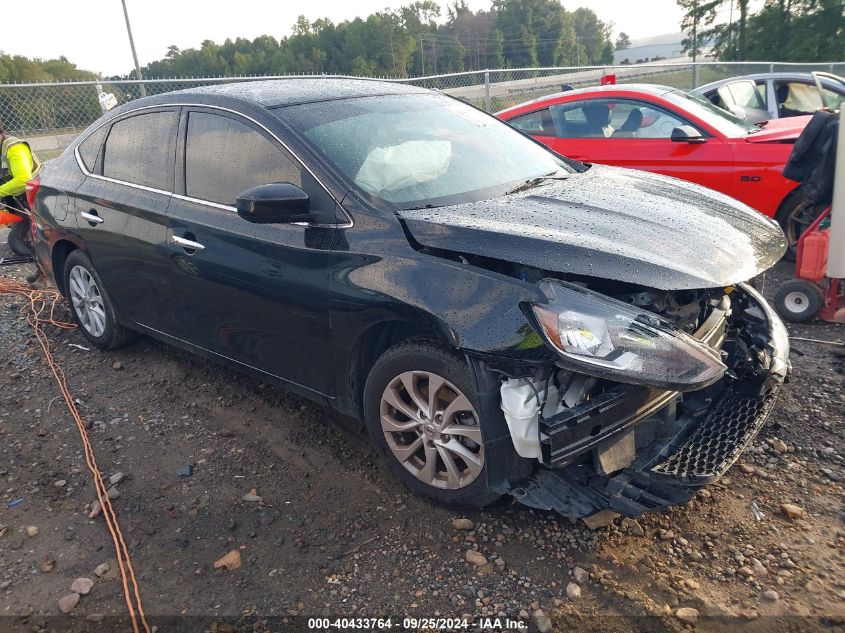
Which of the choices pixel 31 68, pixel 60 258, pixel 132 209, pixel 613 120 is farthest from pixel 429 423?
pixel 31 68

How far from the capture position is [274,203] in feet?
9.90

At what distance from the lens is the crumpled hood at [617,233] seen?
8.55ft

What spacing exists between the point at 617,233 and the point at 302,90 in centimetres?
201

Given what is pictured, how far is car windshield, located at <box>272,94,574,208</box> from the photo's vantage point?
3.25m

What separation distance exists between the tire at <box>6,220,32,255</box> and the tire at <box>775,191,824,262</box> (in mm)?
7826

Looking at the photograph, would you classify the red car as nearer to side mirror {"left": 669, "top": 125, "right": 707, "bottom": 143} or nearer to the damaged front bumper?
side mirror {"left": 669, "top": 125, "right": 707, "bottom": 143}

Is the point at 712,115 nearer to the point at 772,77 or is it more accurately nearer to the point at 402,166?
the point at 772,77

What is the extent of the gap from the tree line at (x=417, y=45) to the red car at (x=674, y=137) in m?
22.7

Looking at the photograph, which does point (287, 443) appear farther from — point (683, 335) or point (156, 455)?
point (683, 335)

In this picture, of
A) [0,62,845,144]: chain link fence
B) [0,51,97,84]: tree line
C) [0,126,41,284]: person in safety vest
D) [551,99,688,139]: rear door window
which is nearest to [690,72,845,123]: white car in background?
[0,62,845,144]: chain link fence

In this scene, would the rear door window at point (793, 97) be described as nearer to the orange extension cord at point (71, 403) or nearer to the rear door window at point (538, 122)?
the rear door window at point (538, 122)

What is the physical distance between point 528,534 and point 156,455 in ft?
6.79

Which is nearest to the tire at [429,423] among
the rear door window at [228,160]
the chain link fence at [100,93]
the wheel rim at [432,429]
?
the wheel rim at [432,429]

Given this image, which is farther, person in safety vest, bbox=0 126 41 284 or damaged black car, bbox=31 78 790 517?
person in safety vest, bbox=0 126 41 284
